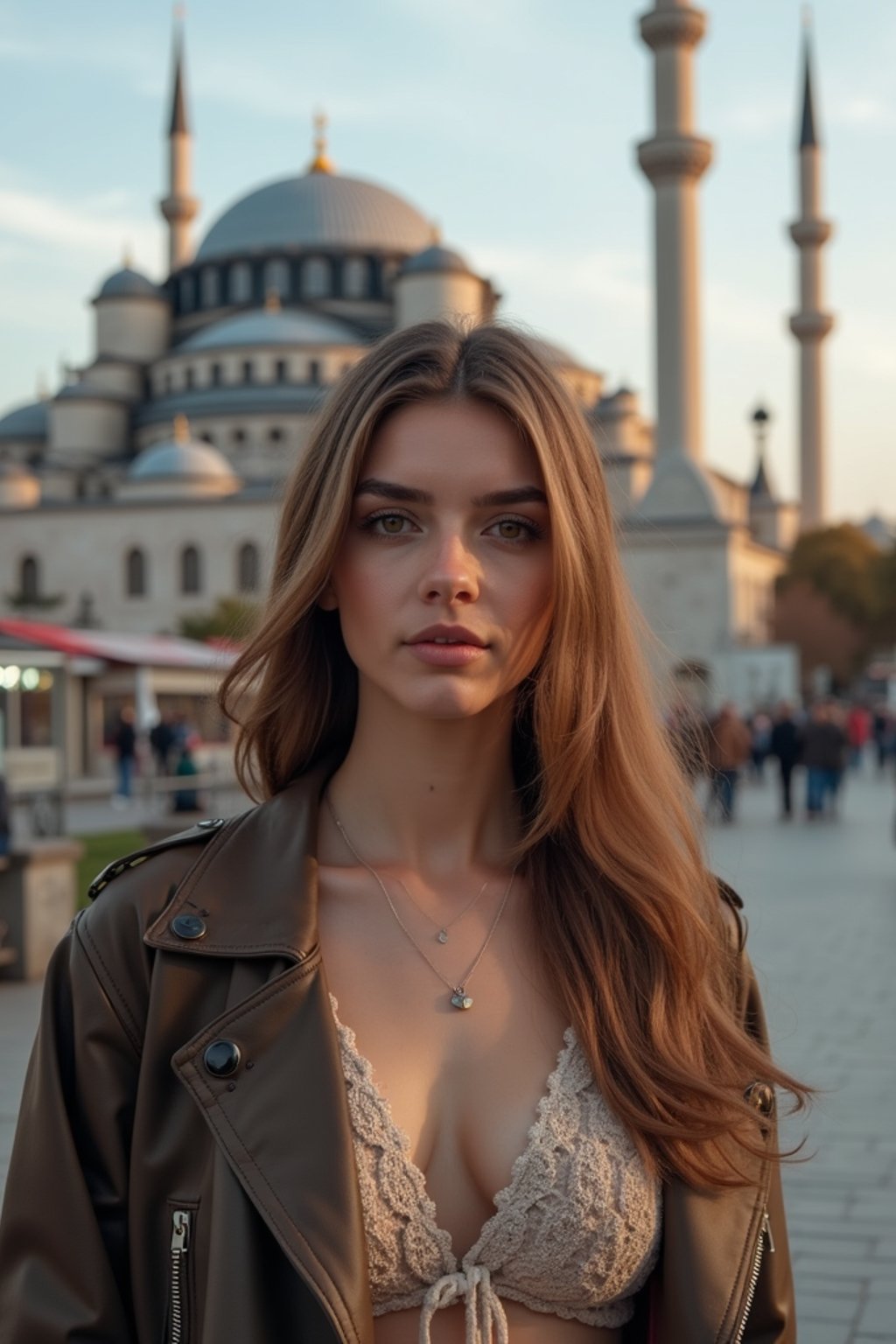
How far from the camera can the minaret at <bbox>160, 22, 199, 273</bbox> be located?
2835 inches

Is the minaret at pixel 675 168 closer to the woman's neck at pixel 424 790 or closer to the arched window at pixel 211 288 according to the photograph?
the arched window at pixel 211 288

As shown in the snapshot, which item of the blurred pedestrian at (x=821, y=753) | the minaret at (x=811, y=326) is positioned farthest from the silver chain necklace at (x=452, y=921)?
the minaret at (x=811, y=326)

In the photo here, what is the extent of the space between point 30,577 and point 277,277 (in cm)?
1774

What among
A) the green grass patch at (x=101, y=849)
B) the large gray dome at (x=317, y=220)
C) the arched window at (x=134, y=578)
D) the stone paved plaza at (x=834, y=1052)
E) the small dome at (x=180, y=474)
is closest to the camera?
the stone paved plaza at (x=834, y=1052)

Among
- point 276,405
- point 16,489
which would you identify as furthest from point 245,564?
point 16,489

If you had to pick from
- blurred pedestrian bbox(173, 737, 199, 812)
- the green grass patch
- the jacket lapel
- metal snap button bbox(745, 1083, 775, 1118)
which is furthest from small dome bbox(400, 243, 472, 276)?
the jacket lapel

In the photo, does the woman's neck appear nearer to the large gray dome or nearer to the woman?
the woman

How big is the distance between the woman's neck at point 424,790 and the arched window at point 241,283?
69.4 metres

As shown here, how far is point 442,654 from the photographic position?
1.68 meters

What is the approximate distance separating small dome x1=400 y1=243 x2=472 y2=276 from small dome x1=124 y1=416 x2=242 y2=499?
11282 mm

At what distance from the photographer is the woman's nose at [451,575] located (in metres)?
1.66

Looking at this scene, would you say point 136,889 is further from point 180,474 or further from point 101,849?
point 180,474

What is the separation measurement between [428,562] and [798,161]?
67869 millimetres

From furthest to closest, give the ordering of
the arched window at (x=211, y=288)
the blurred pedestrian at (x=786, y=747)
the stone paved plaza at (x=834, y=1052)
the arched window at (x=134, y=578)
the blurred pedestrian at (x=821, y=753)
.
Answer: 1. the arched window at (x=211, y=288)
2. the arched window at (x=134, y=578)
3. the blurred pedestrian at (x=786, y=747)
4. the blurred pedestrian at (x=821, y=753)
5. the stone paved plaza at (x=834, y=1052)
